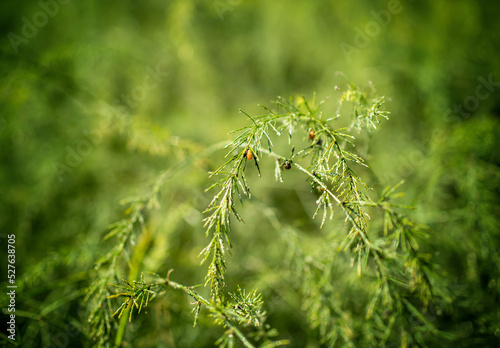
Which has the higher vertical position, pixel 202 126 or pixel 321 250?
pixel 202 126

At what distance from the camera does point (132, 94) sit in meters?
1.82

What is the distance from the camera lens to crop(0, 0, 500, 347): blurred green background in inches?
37.9

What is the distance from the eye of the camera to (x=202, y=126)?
176cm

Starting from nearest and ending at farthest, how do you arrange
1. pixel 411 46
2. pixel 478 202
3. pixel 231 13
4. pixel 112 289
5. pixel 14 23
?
pixel 112 289
pixel 478 202
pixel 411 46
pixel 231 13
pixel 14 23

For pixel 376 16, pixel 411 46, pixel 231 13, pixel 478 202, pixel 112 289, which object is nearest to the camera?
pixel 112 289

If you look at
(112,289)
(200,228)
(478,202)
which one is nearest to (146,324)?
(112,289)

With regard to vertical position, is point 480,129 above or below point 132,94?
below

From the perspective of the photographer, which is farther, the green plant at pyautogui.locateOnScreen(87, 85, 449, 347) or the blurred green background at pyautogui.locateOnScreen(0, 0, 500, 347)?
the blurred green background at pyautogui.locateOnScreen(0, 0, 500, 347)

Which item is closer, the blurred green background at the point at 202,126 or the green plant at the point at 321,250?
the green plant at the point at 321,250

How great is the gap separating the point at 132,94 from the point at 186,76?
395 mm

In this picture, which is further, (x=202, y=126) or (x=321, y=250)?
(x=202, y=126)

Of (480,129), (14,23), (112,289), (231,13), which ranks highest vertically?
(14,23)

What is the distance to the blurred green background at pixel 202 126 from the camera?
96cm

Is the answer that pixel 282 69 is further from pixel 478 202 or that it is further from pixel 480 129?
pixel 478 202
